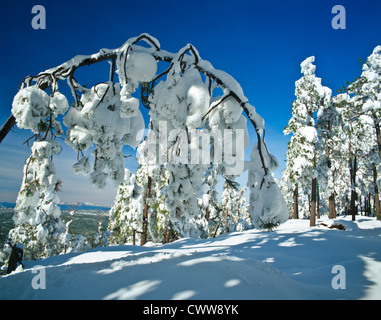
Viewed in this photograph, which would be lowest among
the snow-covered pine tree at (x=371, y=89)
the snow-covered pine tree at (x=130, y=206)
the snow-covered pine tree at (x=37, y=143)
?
the snow-covered pine tree at (x=130, y=206)

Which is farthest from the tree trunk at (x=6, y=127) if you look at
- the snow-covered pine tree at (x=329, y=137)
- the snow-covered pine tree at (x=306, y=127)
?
the snow-covered pine tree at (x=329, y=137)

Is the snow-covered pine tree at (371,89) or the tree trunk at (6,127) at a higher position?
the snow-covered pine tree at (371,89)

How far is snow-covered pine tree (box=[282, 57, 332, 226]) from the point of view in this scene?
56.0 feet

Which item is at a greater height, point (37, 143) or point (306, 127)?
point (306, 127)

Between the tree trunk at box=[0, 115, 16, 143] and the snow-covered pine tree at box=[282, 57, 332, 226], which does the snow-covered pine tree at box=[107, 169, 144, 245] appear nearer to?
the snow-covered pine tree at box=[282, 57, 332, 226]

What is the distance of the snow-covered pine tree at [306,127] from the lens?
1706cm

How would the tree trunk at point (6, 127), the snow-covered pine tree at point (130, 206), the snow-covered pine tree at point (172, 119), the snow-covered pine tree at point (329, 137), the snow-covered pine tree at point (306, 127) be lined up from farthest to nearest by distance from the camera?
the snow-covered pine tree at point (329, 137) → the snow-covered pine tree at point (130, 206) → the snow-covered pine tree at point (306, 127) → the tree trunk at point (6, 127) → the snow-covered pine tree at point (172, 119)

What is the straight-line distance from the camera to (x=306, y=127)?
17.3 m

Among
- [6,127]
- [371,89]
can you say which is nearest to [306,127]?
[371,89]

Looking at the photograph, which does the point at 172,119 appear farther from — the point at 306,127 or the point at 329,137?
the point at 329,137

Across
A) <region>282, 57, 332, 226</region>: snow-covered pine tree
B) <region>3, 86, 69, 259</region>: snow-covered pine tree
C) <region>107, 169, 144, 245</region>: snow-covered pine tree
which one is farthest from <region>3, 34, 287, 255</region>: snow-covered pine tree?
<region>282, 57, 332, 226</region>: snow-covered pine tree

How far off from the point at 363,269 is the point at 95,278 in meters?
4.92

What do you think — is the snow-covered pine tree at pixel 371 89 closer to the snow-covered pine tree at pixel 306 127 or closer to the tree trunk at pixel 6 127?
the snow-covered pine tree at pixel 306 127

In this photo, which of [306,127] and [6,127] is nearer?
[6,127]
